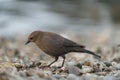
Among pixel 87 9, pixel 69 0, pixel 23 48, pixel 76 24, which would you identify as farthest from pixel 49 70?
pixel 69 0

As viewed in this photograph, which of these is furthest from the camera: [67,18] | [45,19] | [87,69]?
[67,18]

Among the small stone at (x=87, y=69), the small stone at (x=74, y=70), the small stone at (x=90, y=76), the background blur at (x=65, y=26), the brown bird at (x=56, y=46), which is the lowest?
the small stone at (x=90, y=76)

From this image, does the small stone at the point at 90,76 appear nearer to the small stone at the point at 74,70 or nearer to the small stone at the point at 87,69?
the small stone at the point at 74,70

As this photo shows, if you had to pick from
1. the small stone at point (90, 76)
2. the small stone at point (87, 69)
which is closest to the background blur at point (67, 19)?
the small stone at point (87, 69)

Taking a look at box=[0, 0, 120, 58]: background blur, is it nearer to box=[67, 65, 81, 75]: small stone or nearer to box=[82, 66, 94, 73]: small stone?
box=[82, 66, 94, 73]: small stone

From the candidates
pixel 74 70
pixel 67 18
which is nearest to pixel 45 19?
pixel 67 18

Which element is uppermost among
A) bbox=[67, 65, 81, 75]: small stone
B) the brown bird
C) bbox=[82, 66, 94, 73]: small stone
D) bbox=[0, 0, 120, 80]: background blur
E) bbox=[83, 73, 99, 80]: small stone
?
bbox=[0, 0, 120, 80]: background blur

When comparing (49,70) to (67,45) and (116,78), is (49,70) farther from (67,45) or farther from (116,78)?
(116,78)

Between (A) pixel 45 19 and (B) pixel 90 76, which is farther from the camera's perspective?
(A) pixel 45 19

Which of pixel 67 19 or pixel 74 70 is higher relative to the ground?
pixel 67 19

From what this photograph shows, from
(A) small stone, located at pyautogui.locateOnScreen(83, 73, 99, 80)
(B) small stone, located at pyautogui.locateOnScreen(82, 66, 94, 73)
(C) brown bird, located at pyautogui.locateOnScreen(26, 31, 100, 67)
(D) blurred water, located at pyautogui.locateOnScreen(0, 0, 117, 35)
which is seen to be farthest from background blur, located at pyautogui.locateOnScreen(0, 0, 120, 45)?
(A) small stone, located at pyautogui.locateOnScreen(83, 73, 99, 80)

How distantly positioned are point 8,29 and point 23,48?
15.4 feet

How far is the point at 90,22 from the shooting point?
68.8 feet

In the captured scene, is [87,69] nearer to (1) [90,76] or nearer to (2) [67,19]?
(1) [90,76]
